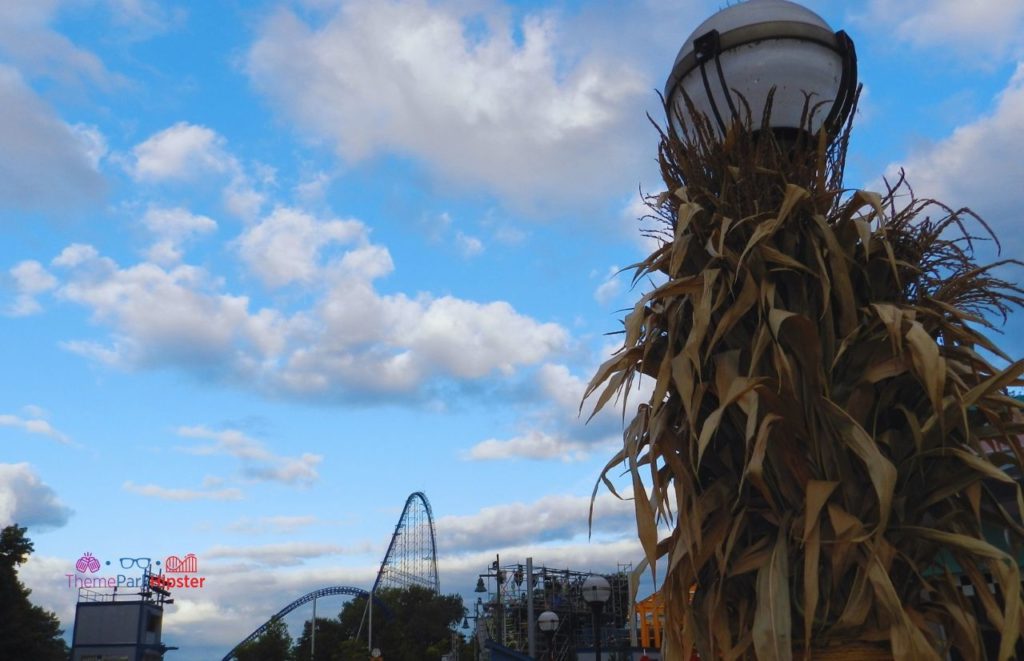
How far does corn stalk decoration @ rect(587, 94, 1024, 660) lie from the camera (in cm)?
425

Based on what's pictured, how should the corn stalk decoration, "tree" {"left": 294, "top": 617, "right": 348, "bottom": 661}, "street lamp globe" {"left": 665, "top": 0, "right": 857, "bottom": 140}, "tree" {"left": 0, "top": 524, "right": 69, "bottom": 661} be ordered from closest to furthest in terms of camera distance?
1. the corn stalk decoration
2. "street lamp globe" {"left": 665, "top": 0, "right": 857, "bottom": 140}
3. "tree" {"left": 0, "top": 524, "right": 69, "bottom": 661}
4. "tree" {"left": 294, "top": 617, "right": 348, "bottom": 661}

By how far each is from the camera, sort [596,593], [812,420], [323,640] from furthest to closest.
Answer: [323,640]
[596,593]
[812,420]

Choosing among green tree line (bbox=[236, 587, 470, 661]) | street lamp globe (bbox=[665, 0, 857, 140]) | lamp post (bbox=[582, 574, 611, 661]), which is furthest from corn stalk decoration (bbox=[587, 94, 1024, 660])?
green tree line (bbox=[236, 587, 470, 661])

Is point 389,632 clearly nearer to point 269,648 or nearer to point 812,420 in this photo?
point 269,648

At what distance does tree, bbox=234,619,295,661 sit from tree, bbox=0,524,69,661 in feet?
137

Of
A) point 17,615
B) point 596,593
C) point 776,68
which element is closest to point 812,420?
point 776,68

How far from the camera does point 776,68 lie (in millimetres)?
5688

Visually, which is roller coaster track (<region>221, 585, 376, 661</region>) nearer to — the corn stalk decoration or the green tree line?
the green tree line

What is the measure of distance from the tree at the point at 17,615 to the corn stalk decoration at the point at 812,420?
103ft

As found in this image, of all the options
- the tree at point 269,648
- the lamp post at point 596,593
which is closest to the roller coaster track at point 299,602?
the tree at point 269,648

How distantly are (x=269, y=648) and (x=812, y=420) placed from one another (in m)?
76.9

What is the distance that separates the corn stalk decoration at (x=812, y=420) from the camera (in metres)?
4.25

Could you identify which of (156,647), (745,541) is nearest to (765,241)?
(745,541)

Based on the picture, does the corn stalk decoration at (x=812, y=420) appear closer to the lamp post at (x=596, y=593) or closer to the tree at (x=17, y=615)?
the lamp post at (x=596, y=593)
